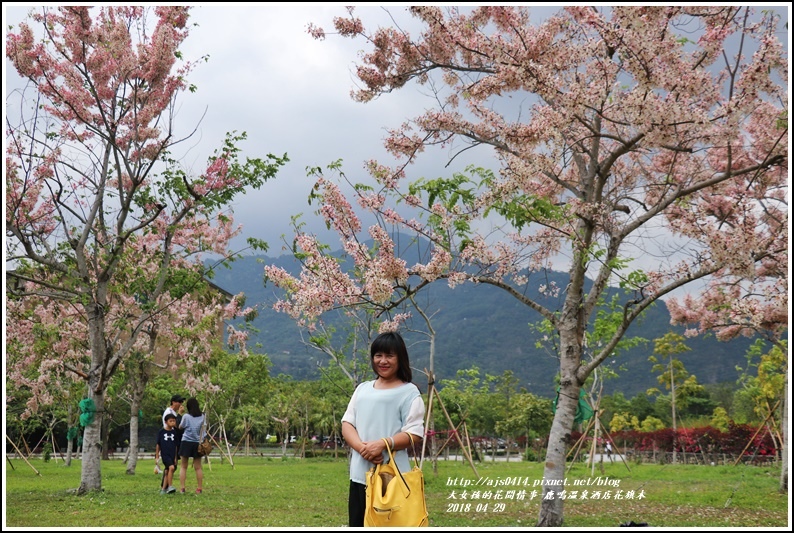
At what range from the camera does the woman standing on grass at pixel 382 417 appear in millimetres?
4066

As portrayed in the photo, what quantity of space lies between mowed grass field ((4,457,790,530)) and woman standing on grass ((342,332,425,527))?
11.1 ft

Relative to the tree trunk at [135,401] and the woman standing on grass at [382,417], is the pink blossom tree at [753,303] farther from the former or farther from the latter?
the tree trunk at [135,401]

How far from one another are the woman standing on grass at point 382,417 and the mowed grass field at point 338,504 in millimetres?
3381

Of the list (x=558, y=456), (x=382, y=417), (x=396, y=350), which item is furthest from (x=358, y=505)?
(x=558, y=456)

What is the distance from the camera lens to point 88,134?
11.5m

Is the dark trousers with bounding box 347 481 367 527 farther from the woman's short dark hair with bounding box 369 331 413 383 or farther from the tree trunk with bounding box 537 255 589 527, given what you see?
the tree trunk with bounding box 537 255 589 527

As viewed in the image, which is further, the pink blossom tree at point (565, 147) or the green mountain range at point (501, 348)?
the green mountain range at point (501, 348)

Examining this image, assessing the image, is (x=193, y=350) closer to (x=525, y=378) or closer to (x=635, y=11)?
(x=635, y=11)

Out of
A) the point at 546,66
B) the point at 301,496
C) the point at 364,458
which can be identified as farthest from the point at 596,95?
the point at 301,496

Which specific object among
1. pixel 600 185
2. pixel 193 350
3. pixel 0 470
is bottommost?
pixel 0 470

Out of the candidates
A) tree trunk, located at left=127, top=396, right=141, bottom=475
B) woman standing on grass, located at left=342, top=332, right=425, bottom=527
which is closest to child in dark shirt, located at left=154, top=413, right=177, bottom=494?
tree trunk, located at left=127, top=396, right=141, bottom=475

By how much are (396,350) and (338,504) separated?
706 centimetres

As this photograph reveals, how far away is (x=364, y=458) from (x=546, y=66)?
4.36 m

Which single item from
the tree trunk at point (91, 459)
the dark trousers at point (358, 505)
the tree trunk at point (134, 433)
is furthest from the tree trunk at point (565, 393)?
the tree trunk at point (134, 433)
